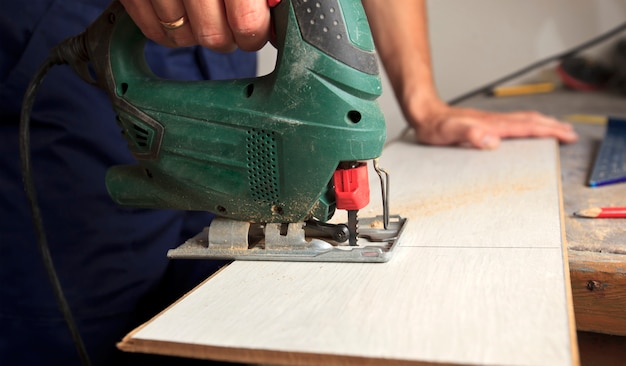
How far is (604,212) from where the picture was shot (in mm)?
1033

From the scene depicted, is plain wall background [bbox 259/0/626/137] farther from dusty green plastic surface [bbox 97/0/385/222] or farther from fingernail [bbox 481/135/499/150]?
dusty green plastic surface [bbox 97/0/385/222]

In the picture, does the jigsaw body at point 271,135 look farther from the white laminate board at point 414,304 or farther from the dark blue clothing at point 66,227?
the dark blue clothing at point 66,227

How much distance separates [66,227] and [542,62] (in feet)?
6.83

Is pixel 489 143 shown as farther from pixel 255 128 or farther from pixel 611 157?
pixel 255 128

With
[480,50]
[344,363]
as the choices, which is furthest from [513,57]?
[344,363]

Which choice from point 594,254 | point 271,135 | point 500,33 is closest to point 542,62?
point 500,33

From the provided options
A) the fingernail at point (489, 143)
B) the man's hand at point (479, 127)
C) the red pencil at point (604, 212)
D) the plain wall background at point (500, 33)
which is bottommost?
the red pencil at point (604, 212)

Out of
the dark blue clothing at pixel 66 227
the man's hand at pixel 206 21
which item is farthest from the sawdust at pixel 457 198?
the dark blue clothing at pixel 66 227

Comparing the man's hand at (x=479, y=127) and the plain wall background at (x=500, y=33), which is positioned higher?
the plain wall background at (x=500, y=33)

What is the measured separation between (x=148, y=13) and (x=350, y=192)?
0.41 m

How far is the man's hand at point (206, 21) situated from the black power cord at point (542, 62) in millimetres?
1724

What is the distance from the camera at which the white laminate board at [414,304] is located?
2.04ft

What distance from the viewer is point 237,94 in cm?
93

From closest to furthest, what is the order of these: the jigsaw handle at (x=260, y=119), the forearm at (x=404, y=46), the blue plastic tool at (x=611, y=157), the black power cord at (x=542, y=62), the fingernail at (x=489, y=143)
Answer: the jigsaw handle at (x=260, y=119)
the blue plastic tool at (x=611, y=157)
the fingernail at (x=489, y=143)
the forearm at (x=404, y=46)
the black power cord at (x=542, y=62)
